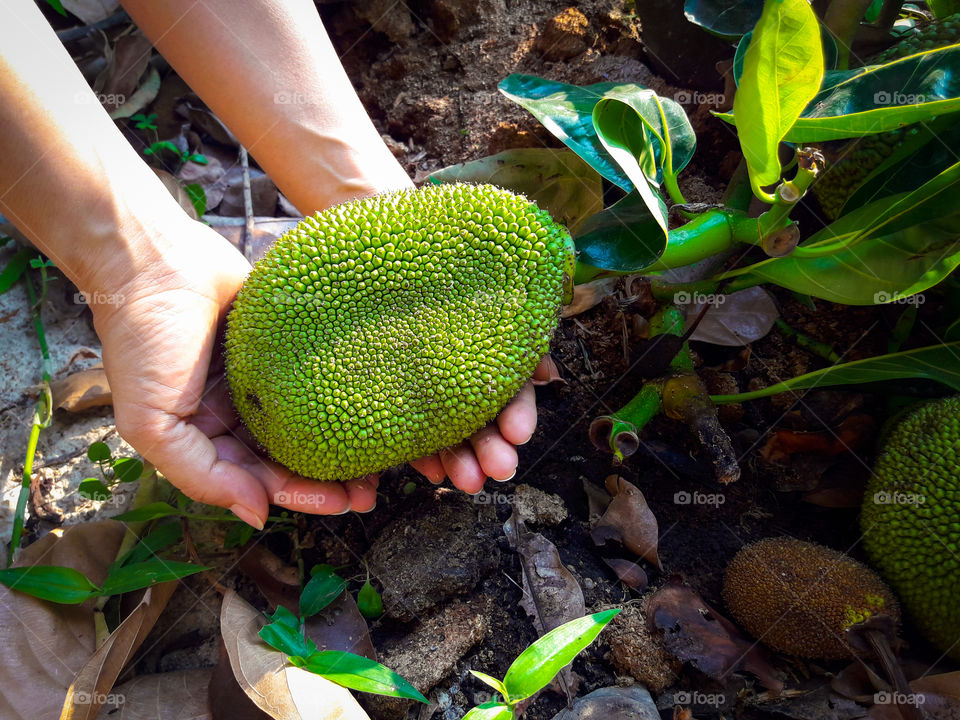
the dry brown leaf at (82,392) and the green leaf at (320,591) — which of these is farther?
the dry brown leaf at (82,392)

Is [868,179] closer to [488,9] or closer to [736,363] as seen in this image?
[736,363]

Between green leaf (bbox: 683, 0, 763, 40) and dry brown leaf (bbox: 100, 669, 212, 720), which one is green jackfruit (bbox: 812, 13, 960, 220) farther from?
dry brown leaf (bbox: 100, 669, 212, 720)

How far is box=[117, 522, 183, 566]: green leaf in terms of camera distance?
1262 mm

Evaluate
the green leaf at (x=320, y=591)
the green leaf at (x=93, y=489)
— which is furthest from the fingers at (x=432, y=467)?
the green leaf at (x=93, y=489)

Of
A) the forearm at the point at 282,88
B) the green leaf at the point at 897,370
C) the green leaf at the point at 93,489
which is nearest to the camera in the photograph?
the green leaf at the point at 897,370

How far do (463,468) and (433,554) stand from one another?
0.57 feet

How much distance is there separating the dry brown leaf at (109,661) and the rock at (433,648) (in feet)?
1.37

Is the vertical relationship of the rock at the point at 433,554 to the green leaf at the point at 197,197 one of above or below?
below

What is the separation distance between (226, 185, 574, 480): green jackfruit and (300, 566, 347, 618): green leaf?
194 millimetres

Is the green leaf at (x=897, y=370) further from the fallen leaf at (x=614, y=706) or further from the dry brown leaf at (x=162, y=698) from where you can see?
the dry brown leaf at (x=162, y=698)

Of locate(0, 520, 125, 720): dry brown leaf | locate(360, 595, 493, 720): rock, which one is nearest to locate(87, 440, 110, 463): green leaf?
locate(0, 520, 125, 720): dry brown leaf

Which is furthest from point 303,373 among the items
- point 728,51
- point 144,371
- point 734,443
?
point 728,51

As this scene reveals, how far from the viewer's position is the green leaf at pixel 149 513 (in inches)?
49.3

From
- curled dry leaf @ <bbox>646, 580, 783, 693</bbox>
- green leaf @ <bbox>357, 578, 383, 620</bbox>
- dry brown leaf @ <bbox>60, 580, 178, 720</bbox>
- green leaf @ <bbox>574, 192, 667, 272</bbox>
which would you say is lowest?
curled dry leaf @ <bbox>646, 580, 783, 693</bbox>
